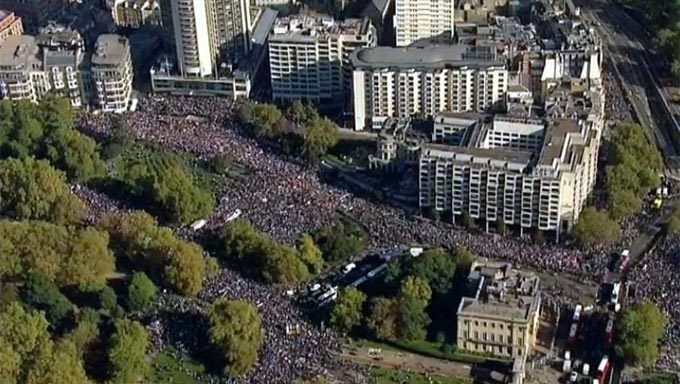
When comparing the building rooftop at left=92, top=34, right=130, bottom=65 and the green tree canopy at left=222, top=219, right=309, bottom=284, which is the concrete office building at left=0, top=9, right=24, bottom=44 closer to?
the building rooftop at left=92, top=34, right=130, bottom=65

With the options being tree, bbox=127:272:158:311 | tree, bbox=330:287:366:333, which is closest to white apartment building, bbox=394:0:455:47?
tree, bbox=330:287:366:333

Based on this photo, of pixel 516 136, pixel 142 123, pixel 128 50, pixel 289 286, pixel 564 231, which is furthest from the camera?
pixel 128 50

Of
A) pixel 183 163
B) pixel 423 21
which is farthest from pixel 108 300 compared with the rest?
pixel 423 21

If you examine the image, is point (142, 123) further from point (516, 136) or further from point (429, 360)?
point (429, 360)

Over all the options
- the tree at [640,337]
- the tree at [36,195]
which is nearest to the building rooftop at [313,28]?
the tree at [36,195]

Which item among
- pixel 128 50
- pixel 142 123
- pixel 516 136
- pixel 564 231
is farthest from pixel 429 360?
pixel 128 50
